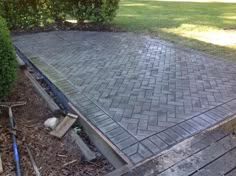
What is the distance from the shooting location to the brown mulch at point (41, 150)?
244cm

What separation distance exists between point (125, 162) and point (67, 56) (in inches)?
134

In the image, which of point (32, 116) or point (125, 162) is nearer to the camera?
point (125, 162)

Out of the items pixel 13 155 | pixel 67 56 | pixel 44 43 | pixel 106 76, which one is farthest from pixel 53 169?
pixel 44 43

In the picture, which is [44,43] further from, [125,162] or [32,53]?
[125,162]

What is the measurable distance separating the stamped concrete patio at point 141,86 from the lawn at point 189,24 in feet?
2.34

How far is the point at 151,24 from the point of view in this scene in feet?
27.5

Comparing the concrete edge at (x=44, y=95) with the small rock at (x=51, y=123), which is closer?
the small rock at (x=51, y=123)

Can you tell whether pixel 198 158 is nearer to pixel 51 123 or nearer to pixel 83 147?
pixel 83 147

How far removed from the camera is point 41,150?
2.68 metres

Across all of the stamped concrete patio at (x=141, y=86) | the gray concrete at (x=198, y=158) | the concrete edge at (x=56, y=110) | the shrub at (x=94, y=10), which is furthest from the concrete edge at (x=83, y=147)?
the shrub at (x=94, y=10)

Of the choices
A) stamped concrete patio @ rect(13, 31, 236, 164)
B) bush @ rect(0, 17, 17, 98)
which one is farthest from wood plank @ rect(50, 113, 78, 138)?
bush @ rect(0, 17, 17, 98)

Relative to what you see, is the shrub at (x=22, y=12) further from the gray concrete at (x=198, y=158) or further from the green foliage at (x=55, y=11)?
the gray concrete at (x=198, y=158)

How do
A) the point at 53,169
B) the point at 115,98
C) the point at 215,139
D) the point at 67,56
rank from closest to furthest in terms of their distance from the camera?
the point at 53,169
the point at 215,139
the point at 115,98
the point at 67,56

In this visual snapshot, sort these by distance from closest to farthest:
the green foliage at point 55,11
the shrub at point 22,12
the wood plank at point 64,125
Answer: the wood plank at point 64,125, the shrub at point 22,12, the green foliage at point 55,11
